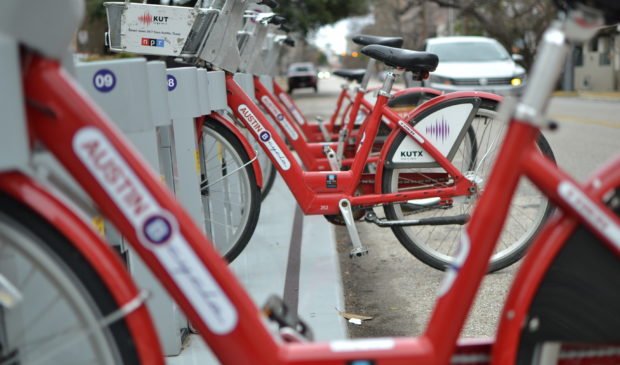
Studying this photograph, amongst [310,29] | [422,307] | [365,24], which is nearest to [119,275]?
[422,307]

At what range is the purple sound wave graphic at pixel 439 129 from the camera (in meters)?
4.53

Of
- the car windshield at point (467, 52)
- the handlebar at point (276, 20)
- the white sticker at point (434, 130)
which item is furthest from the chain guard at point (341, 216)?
the car windshield at point (467, 52)

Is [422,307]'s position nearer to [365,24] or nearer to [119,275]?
[119,275]

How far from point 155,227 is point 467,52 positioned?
44.6 ft

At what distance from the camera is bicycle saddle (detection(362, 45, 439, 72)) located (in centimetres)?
428

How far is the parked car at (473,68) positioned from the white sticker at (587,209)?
11463 mm

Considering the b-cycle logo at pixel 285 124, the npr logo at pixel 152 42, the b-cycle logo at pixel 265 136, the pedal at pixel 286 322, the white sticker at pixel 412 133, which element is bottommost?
the b-cycle logo at pixel 285 124

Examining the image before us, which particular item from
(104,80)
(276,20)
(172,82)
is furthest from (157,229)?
(276,20)

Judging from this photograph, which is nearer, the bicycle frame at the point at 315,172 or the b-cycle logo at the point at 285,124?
the bicycle frame at the point at 315,172

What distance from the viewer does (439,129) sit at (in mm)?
4543

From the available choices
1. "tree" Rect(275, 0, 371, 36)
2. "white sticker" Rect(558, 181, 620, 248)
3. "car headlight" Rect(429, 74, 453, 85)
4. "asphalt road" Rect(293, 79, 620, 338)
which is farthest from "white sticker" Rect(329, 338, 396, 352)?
"tree" Rect(275, 0, 371, 36)

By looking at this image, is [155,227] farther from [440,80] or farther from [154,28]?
[440,80]

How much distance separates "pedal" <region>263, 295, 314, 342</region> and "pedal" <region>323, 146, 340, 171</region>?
3563 millimetres

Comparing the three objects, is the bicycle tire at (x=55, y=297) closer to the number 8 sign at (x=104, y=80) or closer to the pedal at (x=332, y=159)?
the number 8 sign at (x=104, y=80)
